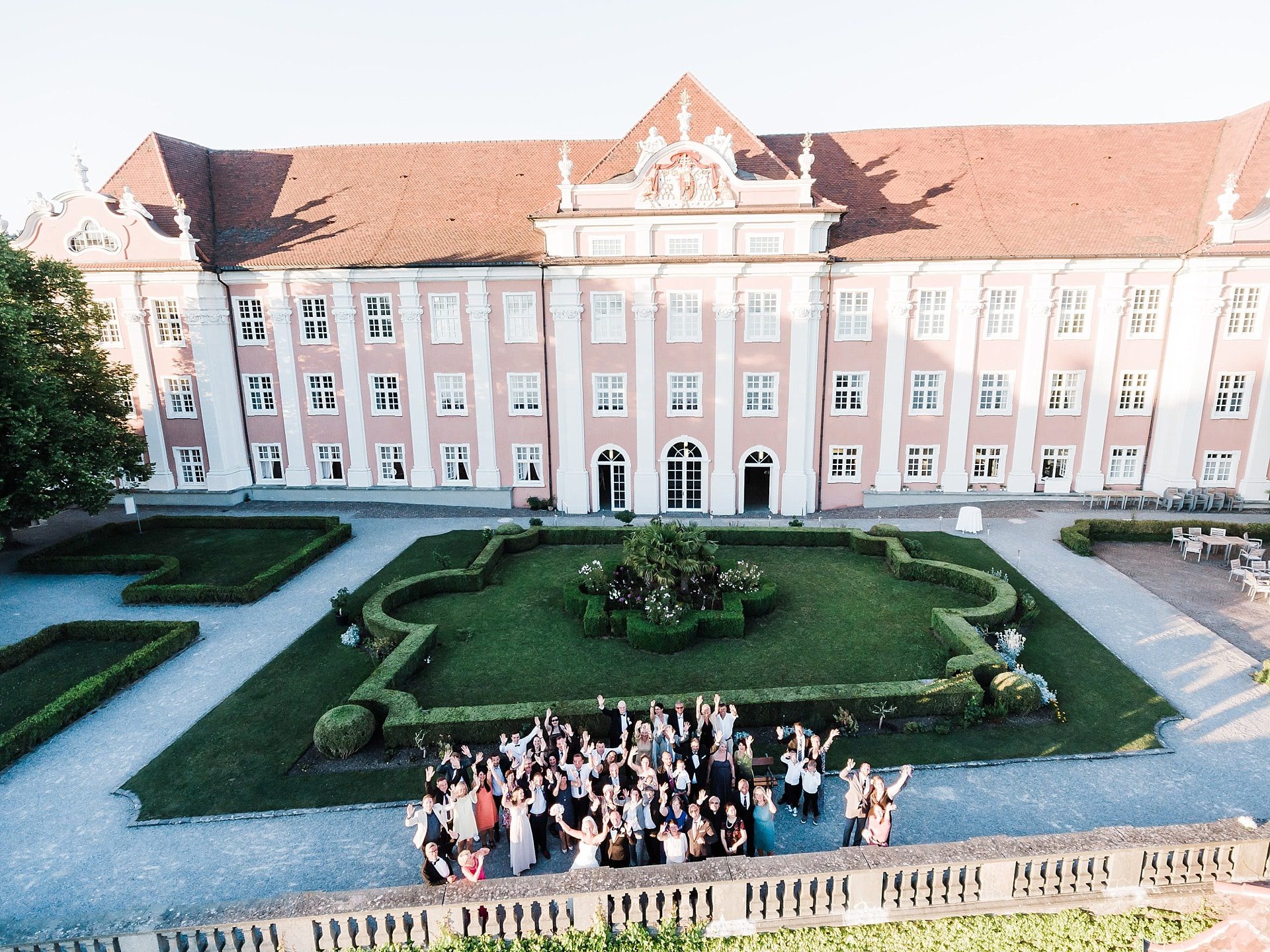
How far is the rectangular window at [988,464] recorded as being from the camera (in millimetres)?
33625

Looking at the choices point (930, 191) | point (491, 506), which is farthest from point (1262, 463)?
point (491, 506)

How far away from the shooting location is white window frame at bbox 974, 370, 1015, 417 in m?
32.8

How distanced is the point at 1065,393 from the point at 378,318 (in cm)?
3202

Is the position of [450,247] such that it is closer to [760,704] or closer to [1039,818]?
[760,704]

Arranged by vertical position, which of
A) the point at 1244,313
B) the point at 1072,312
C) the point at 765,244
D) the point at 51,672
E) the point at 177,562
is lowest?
the point at 51,672

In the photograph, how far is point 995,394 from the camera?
33.1m

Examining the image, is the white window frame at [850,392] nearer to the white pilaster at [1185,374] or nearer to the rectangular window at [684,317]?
the rectangular window at [684,317]

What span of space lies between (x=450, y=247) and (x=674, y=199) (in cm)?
1070

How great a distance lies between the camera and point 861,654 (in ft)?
63.0

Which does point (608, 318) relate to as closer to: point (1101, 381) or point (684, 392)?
point (684, 392)

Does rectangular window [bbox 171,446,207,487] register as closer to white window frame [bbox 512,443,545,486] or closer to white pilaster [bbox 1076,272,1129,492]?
white window frame [bbox 512,443,545,486]

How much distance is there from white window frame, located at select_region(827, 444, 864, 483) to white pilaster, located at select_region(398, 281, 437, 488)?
19201mm

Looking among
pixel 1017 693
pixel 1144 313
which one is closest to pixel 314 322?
pixel 1017 693

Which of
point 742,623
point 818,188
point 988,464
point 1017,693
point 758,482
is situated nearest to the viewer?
point 1017,693
